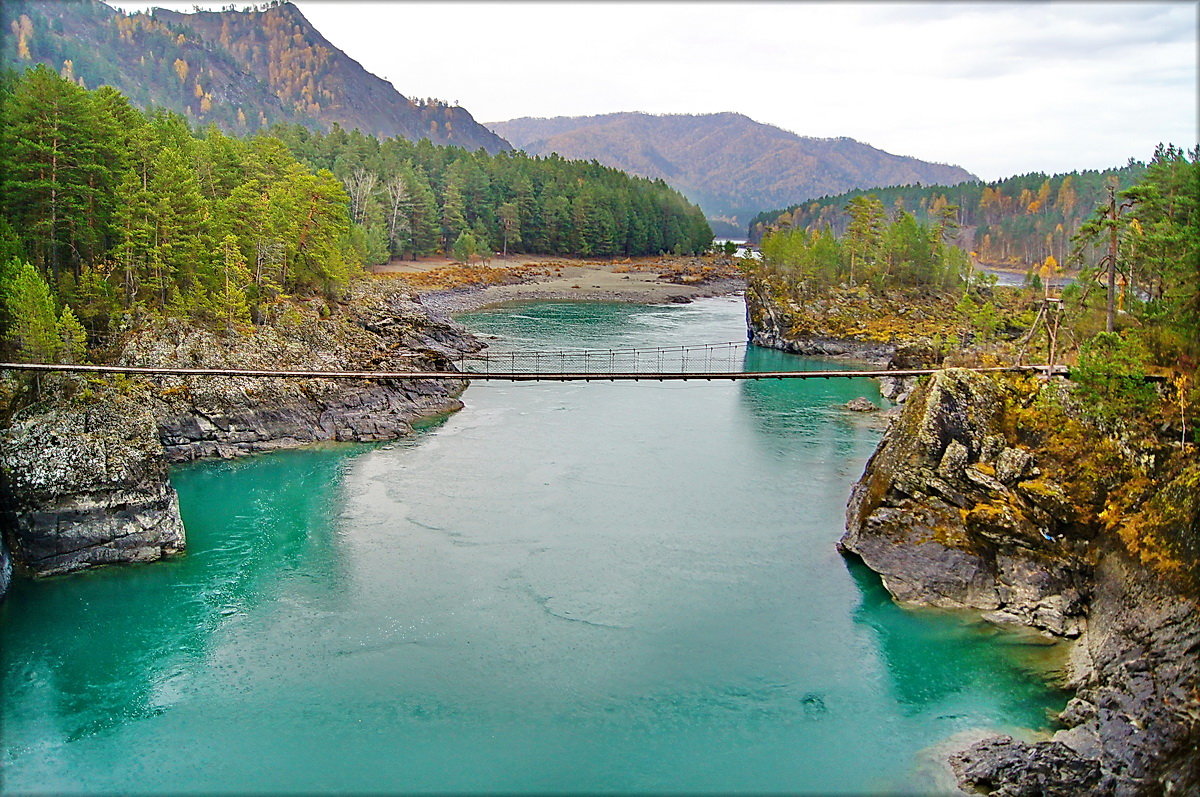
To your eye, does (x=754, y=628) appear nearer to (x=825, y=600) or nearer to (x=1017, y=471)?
(x=825, y=600)

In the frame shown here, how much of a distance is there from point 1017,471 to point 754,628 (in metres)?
7.18

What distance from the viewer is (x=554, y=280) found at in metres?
81.2

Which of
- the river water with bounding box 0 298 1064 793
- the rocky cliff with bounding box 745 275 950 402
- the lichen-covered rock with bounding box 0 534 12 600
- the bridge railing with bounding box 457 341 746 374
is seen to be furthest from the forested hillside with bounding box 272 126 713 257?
the lichen-covered rock with bounding box 0 534 12 600

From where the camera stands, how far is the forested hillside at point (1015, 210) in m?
92.3

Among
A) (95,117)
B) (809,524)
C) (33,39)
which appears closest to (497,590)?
(809,524)

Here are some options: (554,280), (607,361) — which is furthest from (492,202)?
(607,361)

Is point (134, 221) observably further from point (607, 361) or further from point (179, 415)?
point (607, 361)

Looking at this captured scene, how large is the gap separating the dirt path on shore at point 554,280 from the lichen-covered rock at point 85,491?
40.2 metres

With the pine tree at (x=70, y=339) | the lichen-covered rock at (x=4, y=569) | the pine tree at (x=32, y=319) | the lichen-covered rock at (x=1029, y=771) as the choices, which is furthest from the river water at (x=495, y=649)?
the pine tree at (x=32, y=319)

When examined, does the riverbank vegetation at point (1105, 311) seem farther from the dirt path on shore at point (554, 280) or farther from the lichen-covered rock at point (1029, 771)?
the dirt path on shore at point (554, 280)

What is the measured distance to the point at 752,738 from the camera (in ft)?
50.8

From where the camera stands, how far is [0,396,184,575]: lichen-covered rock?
20625 mm

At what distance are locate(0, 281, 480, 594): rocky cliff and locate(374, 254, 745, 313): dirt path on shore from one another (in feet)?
68.2

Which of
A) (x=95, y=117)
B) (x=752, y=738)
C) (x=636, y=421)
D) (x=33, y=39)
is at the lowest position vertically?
(x=752, y=738)
